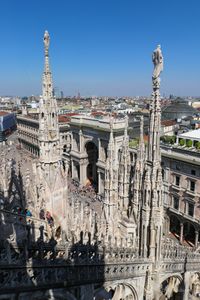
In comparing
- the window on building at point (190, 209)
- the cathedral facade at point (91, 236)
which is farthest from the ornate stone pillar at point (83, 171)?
the cathedral facade at point (91, 236)

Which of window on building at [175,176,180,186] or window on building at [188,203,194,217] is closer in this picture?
window on building at [188,203,194,217]

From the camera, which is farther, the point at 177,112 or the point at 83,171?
the point at 177,112

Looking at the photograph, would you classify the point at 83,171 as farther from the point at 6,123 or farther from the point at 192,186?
the point at 6,123

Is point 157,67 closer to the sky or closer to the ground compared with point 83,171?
closer to the sky

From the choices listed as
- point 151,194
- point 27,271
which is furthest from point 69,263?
point 151,194

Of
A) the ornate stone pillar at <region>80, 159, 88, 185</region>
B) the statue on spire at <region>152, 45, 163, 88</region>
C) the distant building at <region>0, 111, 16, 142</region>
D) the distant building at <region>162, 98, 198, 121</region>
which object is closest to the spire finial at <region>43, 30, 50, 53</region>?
the statue on spire at <region>152, 45, 163, 88</region>

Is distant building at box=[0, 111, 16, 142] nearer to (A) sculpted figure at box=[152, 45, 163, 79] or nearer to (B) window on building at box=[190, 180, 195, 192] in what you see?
(B) window on building at box=[190, 180, 195, 192]

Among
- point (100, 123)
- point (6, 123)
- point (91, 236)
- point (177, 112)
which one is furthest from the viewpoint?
point (6, 123)

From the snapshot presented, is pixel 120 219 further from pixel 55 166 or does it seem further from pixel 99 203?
pixel 99 203

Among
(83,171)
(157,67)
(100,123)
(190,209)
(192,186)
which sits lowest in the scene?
(83,171)

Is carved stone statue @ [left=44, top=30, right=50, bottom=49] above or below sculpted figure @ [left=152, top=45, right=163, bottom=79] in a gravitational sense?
above

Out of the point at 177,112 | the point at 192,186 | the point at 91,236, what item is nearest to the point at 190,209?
the point at 192,186
